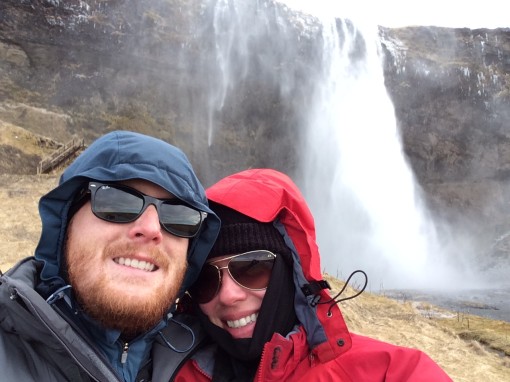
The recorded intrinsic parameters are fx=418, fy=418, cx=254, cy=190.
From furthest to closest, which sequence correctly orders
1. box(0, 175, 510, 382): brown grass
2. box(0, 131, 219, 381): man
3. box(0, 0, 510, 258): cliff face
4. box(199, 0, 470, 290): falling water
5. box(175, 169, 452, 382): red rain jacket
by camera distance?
1. box(199, 0, 470, 290): falling water
2. box(0, 0, 510, 258): cliff face
3. box(0, 175, 510, 382): brown grass
4. box(175, 169, 452, 382): red rain jacket
5. box(0, 131, 219, 381): man

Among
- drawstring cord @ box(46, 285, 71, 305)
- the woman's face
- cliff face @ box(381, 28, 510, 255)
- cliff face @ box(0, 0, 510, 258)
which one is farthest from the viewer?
cliff face @ box(381, 28, 510, 255)

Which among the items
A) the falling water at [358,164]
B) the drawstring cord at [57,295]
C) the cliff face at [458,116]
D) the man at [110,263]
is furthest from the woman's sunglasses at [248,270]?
the cliff face at [458,116]

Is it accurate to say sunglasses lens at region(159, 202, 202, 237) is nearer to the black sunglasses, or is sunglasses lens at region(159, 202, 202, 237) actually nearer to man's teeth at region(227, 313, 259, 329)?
the black sunglasses

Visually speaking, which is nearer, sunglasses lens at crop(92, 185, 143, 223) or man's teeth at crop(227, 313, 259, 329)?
sunglasses lens at crop(92, 185, 143, 223)

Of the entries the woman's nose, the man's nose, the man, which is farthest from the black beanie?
the man's nose

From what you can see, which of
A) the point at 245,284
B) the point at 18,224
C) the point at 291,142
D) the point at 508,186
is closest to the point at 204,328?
the point at 245,284

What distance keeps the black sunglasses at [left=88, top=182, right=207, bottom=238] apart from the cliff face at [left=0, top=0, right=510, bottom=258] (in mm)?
30845

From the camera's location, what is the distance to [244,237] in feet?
8.75

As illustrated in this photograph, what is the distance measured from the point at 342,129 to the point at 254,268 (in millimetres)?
38327

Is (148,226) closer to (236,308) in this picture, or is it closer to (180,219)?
(180,219)

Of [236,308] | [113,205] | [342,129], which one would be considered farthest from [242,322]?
[342,129]

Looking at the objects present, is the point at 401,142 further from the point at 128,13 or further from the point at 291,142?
the point at 128,13

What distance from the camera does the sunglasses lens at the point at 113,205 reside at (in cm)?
213

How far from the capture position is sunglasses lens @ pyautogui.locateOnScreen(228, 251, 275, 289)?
8.54 feet
